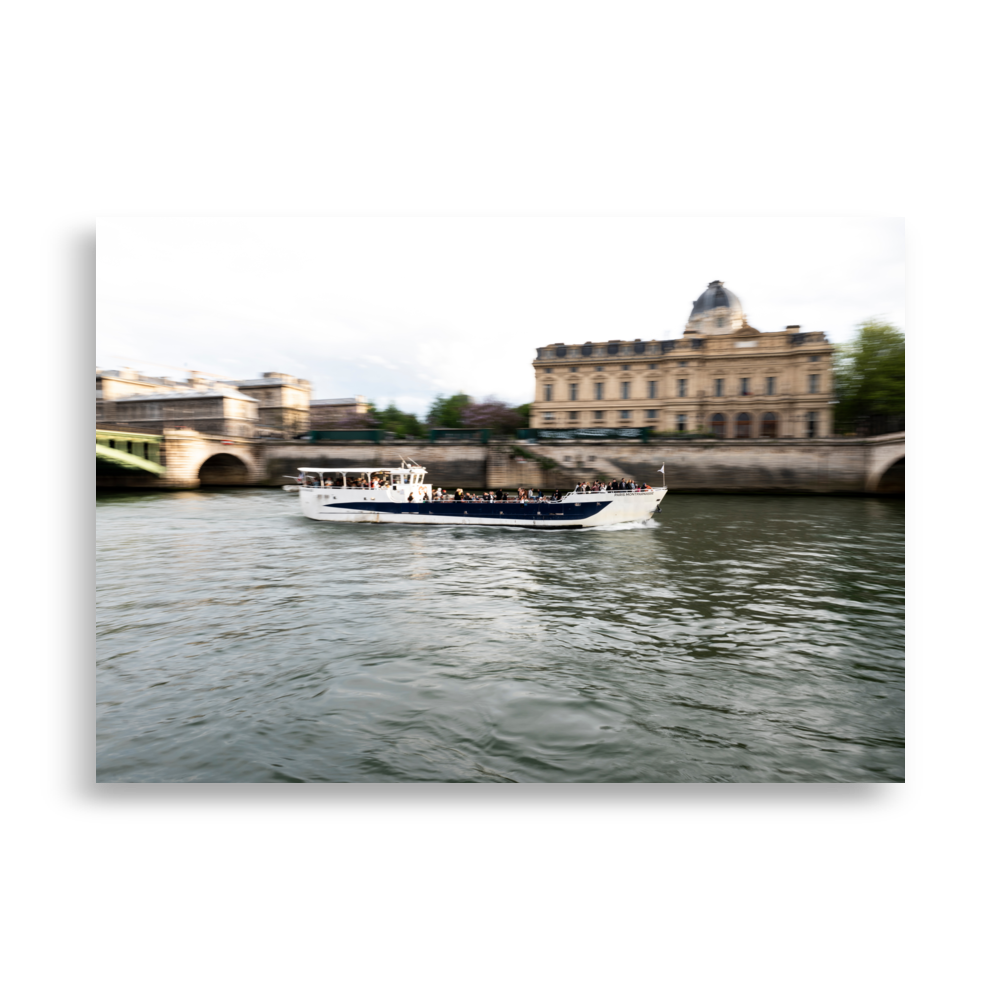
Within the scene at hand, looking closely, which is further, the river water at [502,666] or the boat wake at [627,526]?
the boat wake at [627,526]

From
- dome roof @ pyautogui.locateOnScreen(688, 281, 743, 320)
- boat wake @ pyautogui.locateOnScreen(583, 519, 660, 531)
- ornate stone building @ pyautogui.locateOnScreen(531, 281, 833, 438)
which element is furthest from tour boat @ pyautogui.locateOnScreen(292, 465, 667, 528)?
dome roof @ pyautogui.locateOnScreen(688, 281, 743, 320)

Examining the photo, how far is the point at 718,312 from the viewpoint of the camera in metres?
50.8

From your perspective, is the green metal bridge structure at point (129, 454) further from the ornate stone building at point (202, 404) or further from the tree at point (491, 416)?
the tree at point (491, 416)

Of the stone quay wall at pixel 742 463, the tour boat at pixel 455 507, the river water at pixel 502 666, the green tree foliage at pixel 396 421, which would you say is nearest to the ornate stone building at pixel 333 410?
the green tree foliage at pixel 396 421

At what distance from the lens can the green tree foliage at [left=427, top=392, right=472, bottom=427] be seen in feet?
196

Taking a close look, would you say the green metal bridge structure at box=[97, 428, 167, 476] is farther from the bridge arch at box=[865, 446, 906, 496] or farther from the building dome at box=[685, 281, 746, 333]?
the building dome at box=[685, 281, 746, 333]

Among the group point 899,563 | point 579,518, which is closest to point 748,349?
point 579,518

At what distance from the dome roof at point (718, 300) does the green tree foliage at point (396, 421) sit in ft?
101

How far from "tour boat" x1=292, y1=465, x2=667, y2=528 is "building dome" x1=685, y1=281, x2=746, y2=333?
35687mm

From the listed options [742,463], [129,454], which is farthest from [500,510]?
[129,454]

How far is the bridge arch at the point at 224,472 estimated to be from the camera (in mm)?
43344
